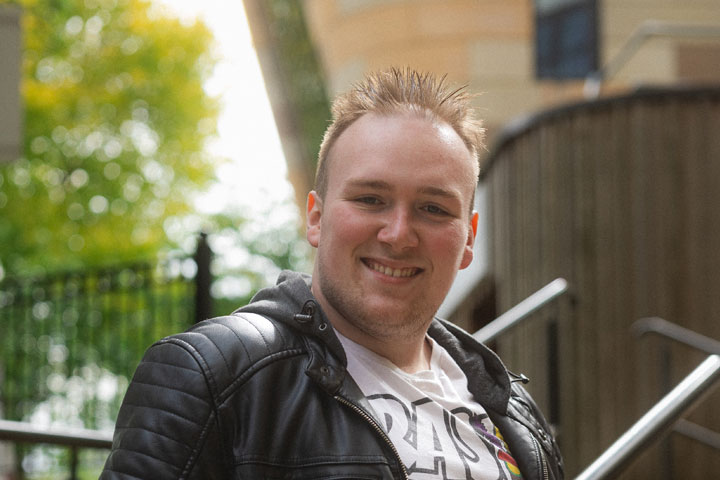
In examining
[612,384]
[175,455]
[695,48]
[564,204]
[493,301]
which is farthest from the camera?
[695,48]

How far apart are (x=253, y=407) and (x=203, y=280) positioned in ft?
13.2

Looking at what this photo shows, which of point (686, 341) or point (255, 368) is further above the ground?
point (255, 368)

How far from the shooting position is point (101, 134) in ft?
43.1

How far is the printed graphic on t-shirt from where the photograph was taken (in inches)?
66.5

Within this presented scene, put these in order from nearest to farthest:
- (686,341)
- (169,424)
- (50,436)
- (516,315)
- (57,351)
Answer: (169,424) < (50,436) < (516,315) < (686,341) < (57,351)

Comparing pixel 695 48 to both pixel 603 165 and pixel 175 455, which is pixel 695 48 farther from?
pixel 175 455

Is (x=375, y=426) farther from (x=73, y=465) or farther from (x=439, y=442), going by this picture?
(x=73, y=465)

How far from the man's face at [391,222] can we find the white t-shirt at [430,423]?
75mm

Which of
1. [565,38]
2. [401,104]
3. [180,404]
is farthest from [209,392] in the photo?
[565,38]

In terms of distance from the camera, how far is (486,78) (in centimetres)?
1284

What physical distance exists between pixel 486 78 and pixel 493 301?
477 centimetres

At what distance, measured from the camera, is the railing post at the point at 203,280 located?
5449 mm

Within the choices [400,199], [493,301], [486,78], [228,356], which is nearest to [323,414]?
[228,356]

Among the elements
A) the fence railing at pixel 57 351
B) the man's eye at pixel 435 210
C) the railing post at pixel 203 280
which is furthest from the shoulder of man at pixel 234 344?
the fence railing at pixel 57 351
